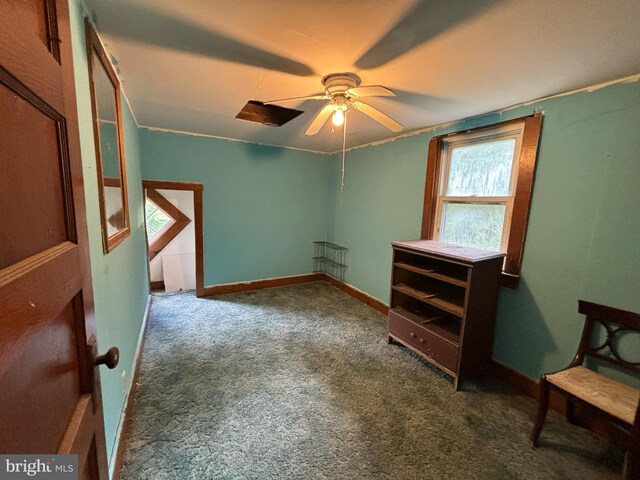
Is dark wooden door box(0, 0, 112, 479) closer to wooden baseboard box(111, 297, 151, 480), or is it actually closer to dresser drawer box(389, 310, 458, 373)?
wooden baseboard box(111, 297, 151, 480)

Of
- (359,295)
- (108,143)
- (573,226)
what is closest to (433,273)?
(573,226)

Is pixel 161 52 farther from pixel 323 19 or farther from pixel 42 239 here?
pixel 42 239

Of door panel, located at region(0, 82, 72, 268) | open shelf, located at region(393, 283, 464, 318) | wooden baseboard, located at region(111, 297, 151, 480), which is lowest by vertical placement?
wooden baseboard, located at region(111, 297, 151, 480)

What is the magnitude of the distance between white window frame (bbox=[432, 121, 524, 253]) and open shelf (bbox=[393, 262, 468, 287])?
1.83 feet

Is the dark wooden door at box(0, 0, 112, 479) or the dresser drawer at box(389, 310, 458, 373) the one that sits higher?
the dark wooden door at box(0, 0, 112, 479)

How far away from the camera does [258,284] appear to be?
4121mm

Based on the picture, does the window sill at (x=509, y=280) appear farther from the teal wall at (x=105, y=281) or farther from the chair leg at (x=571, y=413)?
the teal wall at (x=105, y=281)

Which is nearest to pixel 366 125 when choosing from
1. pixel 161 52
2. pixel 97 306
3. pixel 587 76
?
pixel 587 76

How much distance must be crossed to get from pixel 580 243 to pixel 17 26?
2627 millimetres

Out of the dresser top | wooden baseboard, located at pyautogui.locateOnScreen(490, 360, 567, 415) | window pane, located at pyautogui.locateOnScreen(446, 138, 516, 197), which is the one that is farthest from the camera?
window pane, located at pyautogui.locateOnScreen(446, 138, 516, 197)

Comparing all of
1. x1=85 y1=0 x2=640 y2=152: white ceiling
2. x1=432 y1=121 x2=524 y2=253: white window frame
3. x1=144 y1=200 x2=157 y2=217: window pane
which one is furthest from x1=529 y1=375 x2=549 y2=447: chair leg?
x1=144 y1=200 x2=157 y2=217: window pane

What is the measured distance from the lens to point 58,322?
56 cm

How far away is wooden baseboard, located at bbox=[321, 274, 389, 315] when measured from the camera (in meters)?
Result: 3.41

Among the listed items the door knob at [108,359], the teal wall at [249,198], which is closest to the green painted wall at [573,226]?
the teal wall at [249,198]
